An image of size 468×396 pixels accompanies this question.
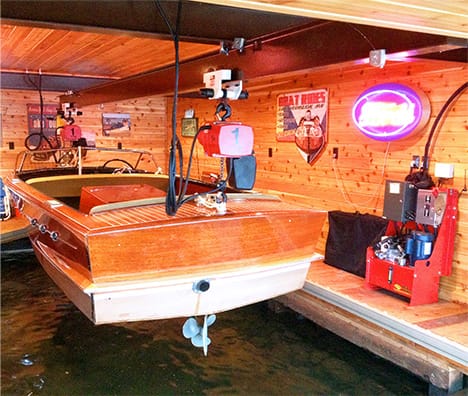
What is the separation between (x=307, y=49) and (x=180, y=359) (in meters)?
2.65

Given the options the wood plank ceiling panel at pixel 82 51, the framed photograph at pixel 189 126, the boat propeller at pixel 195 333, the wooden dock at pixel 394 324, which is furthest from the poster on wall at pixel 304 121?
the boat propeller at pixel 195 333

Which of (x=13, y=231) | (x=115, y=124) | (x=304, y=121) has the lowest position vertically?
(x=13, y=231)

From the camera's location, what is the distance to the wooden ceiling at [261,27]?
197cm

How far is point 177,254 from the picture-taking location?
2514 millimetres

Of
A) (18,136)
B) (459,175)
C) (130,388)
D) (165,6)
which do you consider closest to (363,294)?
(459,175)

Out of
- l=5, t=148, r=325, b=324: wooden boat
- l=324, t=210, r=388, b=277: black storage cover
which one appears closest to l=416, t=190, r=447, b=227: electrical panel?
l=324, t=210, r=388, b=277: black storage cover

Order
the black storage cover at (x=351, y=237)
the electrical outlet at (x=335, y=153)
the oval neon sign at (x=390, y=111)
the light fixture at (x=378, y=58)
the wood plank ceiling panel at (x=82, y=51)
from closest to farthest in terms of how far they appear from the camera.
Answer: the light fixture at (x=378, y=58) → the oval neon sign at (x=390, y=111) → the black storage cover at (x=351, y=237) → the wood plank ceiling panel at (x=82, y=51) → the electrical outlet at (x=335, y=153)

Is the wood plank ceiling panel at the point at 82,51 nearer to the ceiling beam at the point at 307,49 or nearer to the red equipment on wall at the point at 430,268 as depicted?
the ceiling beam at the point at 307,49

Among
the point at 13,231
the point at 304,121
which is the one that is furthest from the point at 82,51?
the point at 304,121

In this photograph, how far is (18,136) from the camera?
8.77m

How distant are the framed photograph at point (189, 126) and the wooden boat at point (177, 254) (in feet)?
19.4

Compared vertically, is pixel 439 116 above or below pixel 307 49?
below

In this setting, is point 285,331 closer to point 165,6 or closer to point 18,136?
point 165,6

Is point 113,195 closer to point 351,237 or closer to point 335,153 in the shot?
point 351,237
